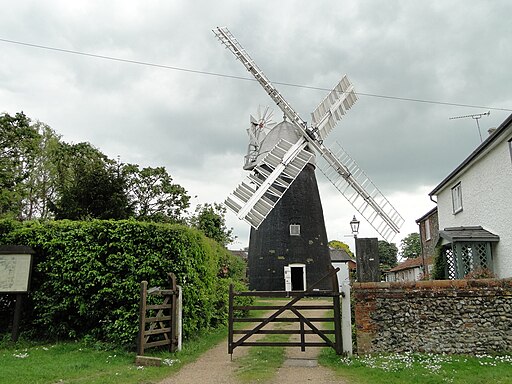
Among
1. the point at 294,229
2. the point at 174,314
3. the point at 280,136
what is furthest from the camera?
the point at 294,229

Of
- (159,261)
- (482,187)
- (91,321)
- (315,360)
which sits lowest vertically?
(315,360)

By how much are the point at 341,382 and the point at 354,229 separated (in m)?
5.24

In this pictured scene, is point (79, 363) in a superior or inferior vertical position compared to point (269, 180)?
inferior

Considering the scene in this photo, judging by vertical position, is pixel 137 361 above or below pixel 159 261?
below

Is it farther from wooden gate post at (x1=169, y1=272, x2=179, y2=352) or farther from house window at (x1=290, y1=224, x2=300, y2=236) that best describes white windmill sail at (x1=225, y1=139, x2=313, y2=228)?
wooden gate post at (x1=169, y1=272, x2=179, y2=352)

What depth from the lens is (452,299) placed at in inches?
326

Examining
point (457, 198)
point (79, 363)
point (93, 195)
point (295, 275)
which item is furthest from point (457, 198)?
point (93, 195)

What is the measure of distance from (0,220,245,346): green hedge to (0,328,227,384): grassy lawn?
0.53 m

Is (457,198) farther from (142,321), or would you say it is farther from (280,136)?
(142,321)

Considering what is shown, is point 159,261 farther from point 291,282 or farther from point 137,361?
point 291,282

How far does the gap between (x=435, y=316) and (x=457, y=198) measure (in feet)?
30.6

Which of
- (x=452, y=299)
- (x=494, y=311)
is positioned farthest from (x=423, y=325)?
(x=494, y=311)

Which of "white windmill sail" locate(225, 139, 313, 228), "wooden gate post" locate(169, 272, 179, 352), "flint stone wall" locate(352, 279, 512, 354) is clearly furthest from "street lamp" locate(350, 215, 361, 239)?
"white windmill sail" locate(225, 139, 313, 228)

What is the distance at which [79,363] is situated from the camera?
777cm
